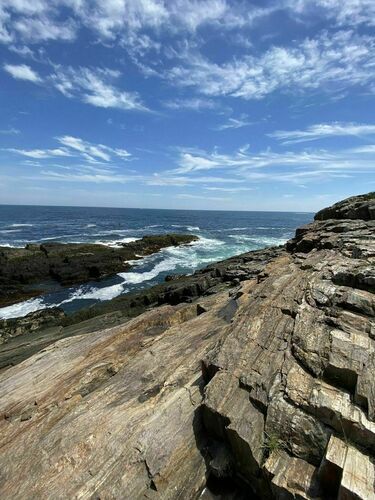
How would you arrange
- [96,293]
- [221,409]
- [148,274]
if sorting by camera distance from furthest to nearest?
[148,274]
[96,293]
[221,409]

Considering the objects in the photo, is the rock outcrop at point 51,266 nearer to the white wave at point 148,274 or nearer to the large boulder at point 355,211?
the white wave at point 148,274

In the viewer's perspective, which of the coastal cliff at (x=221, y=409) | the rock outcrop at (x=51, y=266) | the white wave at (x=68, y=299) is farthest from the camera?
the rock outcrop at (x=51, y=266)

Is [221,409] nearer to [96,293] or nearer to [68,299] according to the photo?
[68,299]

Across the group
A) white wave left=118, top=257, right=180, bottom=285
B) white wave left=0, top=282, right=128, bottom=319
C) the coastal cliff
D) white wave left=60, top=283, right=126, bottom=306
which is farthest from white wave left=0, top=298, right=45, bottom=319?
the coastal cliff

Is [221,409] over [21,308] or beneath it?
over

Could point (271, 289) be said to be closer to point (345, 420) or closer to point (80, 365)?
point (345, 420)

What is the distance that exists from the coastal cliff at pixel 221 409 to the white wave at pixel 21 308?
19.4 meters

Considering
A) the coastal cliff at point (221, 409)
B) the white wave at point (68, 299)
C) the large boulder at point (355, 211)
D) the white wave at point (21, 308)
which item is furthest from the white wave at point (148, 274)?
the coastal cliff at point (221, 409)

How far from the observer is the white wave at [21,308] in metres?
29.7

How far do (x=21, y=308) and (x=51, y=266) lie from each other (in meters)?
13.4

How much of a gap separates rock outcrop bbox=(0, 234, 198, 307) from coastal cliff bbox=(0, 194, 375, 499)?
28.0 metres

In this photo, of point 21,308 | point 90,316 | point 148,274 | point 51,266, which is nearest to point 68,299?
point 21,308

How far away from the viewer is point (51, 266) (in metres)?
44.3

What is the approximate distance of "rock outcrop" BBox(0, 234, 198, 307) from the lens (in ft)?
124
